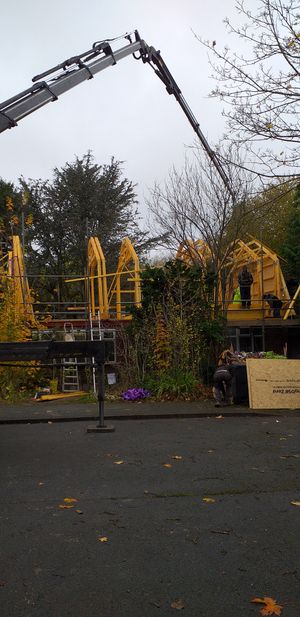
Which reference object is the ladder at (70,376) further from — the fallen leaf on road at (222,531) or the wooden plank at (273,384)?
the fallen leaf on road at (222,531)

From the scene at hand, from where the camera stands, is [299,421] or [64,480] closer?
[64,480]

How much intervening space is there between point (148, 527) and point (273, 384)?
6545 millimetres

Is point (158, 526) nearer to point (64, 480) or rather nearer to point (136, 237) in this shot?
point (64, 480)

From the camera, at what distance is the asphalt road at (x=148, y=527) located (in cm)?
321

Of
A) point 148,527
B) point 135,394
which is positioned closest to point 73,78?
point 135,394

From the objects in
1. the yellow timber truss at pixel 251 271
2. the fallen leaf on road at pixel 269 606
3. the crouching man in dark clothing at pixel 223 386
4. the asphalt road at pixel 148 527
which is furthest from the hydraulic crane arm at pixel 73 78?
the fallen leaf on road at pixel 269 606

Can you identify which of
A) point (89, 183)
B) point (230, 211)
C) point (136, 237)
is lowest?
point (230, 211)

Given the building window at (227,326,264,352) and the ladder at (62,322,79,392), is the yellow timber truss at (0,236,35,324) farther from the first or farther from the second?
the building window at (227,326,264,352)

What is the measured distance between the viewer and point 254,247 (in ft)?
69.7

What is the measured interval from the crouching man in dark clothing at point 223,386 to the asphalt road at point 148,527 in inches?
114

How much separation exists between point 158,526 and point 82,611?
53.2 inches

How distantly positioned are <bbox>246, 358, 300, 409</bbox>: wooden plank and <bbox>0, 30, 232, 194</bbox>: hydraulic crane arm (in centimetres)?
435

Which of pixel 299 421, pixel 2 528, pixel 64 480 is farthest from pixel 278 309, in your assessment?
pixel 2 528

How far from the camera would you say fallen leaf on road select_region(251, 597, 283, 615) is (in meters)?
3.01
